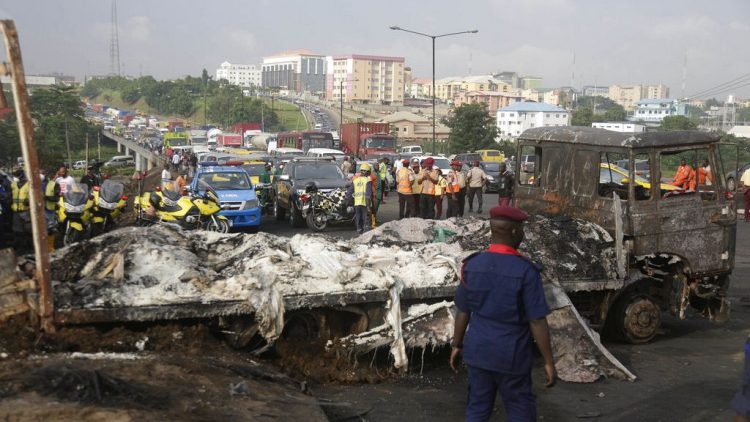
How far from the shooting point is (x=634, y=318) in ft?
28.7

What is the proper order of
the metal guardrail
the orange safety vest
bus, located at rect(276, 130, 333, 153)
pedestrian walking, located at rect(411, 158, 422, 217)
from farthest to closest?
the metal guardrail < bus, located at rect(276, 130, 333, 153) < pedestrian walking, located at rect(411, 158, 422, 217) < the orange safety vest

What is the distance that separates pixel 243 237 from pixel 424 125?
314ft

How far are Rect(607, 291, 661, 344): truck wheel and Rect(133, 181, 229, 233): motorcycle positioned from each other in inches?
354

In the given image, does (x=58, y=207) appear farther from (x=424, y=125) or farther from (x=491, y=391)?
(x=424, y=125)

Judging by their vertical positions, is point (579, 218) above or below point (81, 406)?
above

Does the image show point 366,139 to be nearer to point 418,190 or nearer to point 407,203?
point 407,203

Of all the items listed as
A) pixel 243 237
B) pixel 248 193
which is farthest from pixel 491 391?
pixel 248 193

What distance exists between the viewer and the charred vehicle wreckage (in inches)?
274

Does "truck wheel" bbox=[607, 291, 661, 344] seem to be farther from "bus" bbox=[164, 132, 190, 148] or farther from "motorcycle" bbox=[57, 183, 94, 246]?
"bus" bbox=[164, 132, 190, 148]

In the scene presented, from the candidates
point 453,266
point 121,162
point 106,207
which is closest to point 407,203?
point 106,207

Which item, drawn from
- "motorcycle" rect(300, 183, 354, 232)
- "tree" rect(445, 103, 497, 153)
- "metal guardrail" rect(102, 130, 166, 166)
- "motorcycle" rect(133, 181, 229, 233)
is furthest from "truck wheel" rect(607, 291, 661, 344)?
"tree" rect(445, 103, 497, 153)

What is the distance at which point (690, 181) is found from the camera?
9289mm

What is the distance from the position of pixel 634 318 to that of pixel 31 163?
21.0ft

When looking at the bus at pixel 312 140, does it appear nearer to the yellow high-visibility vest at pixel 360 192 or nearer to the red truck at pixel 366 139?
the red truck at pixel 366 139
